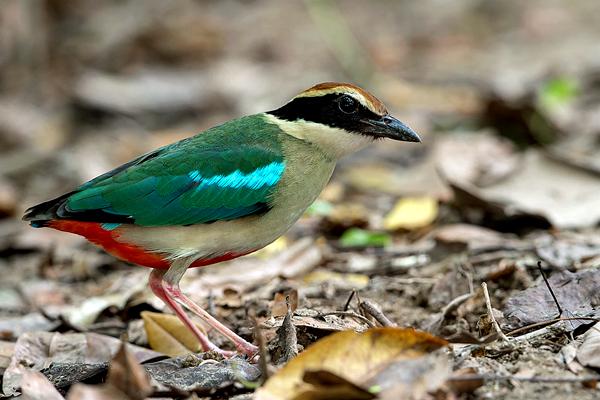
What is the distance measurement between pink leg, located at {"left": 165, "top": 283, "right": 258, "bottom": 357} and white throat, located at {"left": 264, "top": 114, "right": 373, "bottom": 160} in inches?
41.6

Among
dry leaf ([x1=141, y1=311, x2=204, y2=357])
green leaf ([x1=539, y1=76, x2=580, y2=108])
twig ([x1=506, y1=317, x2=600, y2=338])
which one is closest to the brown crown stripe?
dry leaf ([x1=141, y1=311, x2=204, y2=357])

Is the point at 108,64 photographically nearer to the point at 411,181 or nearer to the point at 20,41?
the point at 20,41

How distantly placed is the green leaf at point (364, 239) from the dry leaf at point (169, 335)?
79.7 inches

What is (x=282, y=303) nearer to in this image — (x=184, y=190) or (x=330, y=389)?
(x=184, y=190)

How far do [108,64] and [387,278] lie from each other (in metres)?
7.44

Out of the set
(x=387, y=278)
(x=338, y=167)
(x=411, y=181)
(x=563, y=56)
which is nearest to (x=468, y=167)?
(x=411, y=181)

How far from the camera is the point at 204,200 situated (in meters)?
4.94

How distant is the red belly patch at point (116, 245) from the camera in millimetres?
4941

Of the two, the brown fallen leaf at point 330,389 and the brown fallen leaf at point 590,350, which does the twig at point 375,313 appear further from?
the brown fallen leaf at point 330,389

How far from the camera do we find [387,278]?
579cm

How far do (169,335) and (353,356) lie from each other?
1.72 m

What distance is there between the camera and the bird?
193 inches

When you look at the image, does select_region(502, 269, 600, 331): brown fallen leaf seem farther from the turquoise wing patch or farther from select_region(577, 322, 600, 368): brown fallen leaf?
the turquoise wing patch

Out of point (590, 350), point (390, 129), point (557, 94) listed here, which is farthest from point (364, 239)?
point (557, 94)
